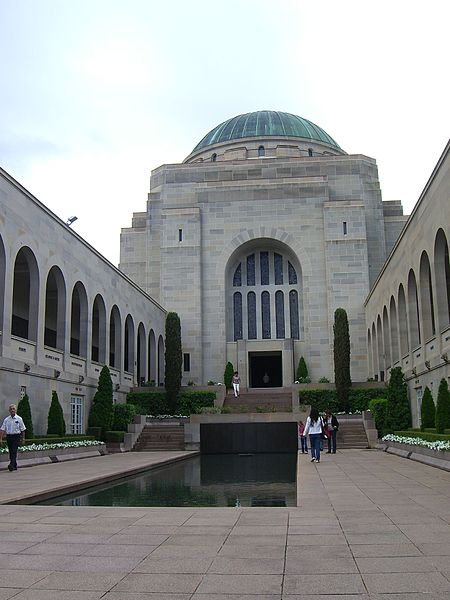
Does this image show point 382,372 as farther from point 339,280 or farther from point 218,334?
point 218,334

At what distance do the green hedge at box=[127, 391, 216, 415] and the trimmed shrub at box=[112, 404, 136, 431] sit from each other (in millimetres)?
4070

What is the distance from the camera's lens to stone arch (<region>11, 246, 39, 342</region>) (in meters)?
22.8

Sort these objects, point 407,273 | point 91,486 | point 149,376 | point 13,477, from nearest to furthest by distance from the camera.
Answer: point 91,486 → point 13,477 → point 407,273 → point 149,376

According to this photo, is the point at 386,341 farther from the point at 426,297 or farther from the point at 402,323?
the point at 426,297

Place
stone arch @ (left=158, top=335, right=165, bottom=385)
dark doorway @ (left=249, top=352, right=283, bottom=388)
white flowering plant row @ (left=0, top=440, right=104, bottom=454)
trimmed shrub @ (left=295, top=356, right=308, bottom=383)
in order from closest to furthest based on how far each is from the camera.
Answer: white flowering plant row @ (left=0, top=440, right=104, bottom=454) → trimmed shrub @ (left=295, top=356, right=308, bottom=383) → stone arch @ (left=158, top=335, right=165, bottom=385) → dark doorway @ (left=249, top=352, right=283, bottom=388)

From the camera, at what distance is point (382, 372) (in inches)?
1388

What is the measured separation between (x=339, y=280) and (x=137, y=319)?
1369cm

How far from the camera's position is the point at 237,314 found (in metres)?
43.5

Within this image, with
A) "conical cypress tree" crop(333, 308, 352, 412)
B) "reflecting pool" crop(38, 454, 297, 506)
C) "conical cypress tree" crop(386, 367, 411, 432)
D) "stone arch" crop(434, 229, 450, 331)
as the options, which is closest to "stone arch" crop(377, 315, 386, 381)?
"conical cypress tree" crop(333, 308, 352, 412)

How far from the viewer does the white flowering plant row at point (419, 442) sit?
15.3 meters

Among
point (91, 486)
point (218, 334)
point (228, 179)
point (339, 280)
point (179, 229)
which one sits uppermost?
point (228, 179)

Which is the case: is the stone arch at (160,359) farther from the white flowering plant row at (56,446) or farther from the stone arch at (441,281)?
the stone arch at (441,281)

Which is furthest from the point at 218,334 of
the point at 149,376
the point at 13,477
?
the point at 13,477

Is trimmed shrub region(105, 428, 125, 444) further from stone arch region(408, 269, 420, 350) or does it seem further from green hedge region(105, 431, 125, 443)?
stone arch region(408, 269, 420, 350)
